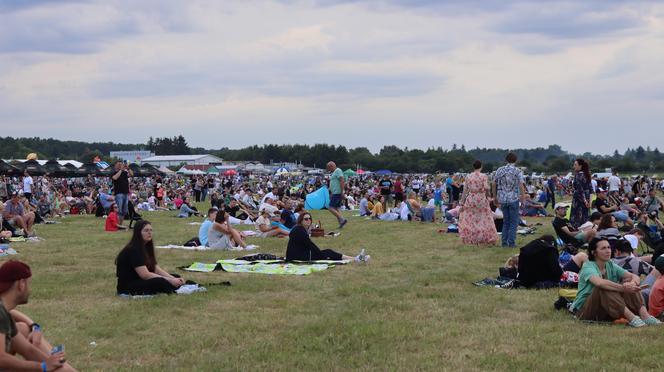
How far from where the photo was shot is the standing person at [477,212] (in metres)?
13.5

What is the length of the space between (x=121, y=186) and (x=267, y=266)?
895 cm

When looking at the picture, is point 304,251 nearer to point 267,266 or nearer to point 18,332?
point 267,266

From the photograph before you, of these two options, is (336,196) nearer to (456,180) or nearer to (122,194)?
(122,194)

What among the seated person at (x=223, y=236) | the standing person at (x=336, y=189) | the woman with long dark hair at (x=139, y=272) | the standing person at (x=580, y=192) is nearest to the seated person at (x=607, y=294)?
the woman with long dark hair at (x=139, y=272)

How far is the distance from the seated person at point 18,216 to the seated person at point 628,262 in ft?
40.6

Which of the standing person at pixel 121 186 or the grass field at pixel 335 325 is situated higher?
the standing person at pixel 121 186

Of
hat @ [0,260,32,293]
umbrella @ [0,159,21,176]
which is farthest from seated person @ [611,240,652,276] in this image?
umbrella @ [0,159,21,176]

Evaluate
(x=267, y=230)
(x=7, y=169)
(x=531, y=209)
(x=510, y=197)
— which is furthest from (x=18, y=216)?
(x=7, y=169)

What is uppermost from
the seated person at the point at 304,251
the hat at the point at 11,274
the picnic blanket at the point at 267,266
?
the hat at the point at 11,274

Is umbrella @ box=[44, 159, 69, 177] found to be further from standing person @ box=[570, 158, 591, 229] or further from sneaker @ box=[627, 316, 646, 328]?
sneaker @ box=[627, 316, 646, 328]

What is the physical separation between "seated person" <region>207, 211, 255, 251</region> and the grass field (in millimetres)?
2344

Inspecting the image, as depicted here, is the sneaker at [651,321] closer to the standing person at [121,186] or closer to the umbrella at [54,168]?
the standing person at [121,186]

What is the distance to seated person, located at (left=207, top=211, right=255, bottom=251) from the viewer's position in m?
13.5

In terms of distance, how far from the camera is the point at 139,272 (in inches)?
331
